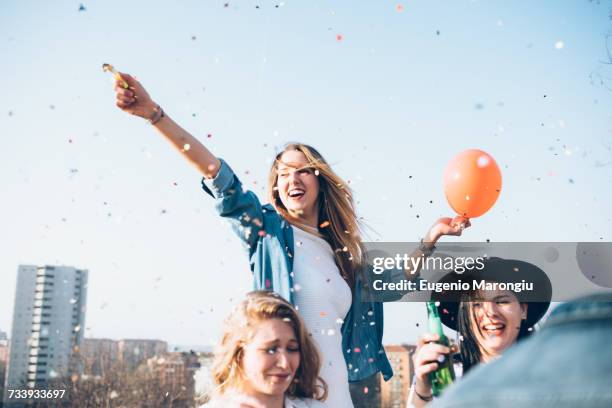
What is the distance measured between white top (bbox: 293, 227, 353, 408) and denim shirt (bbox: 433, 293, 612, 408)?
8.50 feet

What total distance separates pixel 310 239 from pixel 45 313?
6977cm

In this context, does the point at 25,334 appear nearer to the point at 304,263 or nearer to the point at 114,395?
the point at 114,395

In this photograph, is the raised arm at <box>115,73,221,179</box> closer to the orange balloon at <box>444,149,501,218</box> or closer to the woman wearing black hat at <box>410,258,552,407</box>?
the woman wearing black hat at <box>410,258,552,407</box>

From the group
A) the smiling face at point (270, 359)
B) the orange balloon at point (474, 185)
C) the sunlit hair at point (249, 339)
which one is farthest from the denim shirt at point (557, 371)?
the orange balloon at point (474, 185)

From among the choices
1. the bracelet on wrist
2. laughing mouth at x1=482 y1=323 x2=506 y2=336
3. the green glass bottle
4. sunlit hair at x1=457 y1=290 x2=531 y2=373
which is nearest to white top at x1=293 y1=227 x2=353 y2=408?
the green glass bottle

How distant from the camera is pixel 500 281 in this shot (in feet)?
11.3

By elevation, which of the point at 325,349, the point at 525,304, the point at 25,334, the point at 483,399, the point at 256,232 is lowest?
the point at 483,399

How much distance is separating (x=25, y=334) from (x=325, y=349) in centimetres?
7664

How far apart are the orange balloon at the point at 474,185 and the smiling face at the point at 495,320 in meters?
1.00

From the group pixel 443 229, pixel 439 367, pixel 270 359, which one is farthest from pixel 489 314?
pixel 270 359

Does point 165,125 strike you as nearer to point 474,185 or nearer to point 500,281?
point 500,281

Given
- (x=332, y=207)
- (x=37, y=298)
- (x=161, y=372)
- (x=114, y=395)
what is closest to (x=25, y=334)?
(x=37, y=298)

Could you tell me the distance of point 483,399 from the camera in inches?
28.4

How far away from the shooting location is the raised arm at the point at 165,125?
3.18 m
